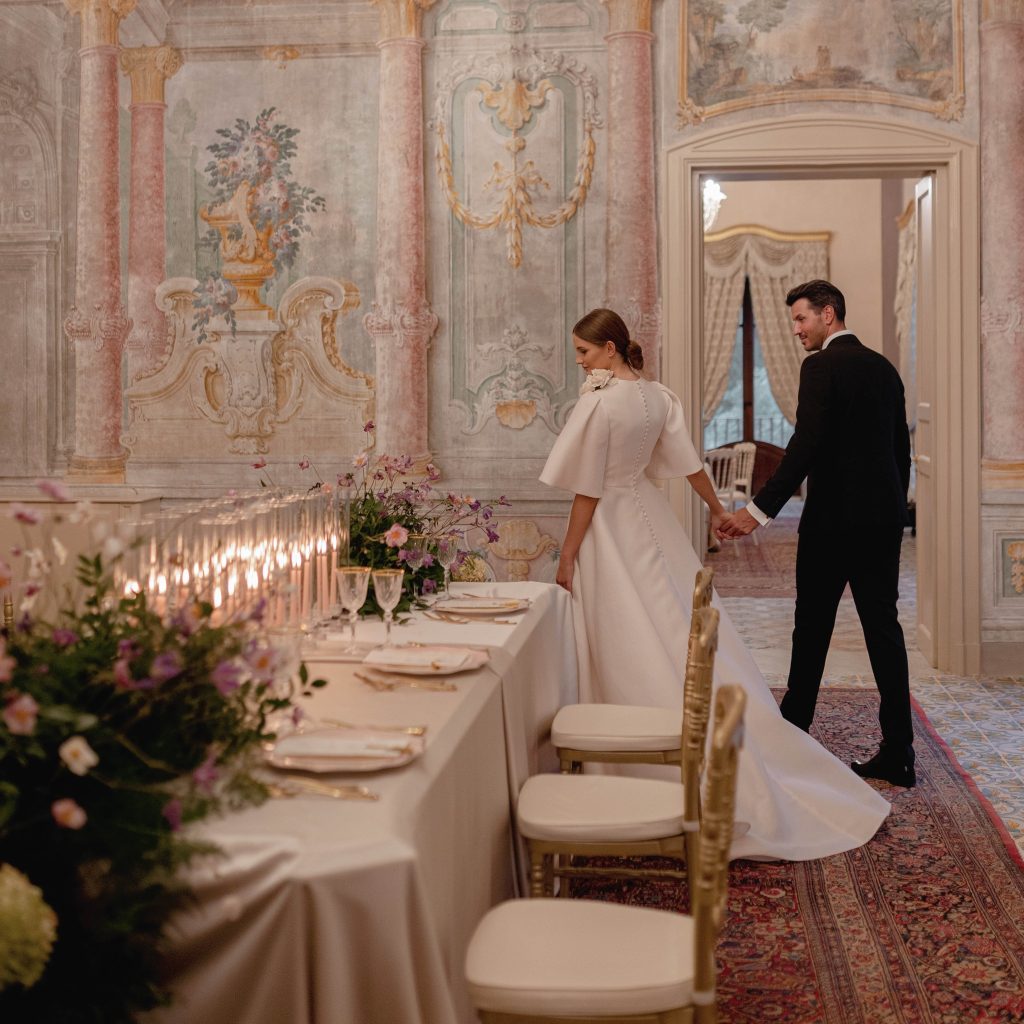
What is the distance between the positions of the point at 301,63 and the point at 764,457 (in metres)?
9.26

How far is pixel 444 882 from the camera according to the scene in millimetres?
2035

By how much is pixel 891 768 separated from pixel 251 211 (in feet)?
14.2

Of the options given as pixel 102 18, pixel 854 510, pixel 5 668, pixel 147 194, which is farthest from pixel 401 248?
pixel 5 668

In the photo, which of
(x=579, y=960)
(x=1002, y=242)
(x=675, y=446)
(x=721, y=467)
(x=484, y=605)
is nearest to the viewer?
(x=579, y=960)

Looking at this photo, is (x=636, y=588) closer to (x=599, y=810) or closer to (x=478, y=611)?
(x=478, y=611)

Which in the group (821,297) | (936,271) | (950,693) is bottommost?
(950,693)

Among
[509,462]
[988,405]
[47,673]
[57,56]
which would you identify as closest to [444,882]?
[47,673]

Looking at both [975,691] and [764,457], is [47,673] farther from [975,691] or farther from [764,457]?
[764,457]

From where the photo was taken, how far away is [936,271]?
21.4 feet

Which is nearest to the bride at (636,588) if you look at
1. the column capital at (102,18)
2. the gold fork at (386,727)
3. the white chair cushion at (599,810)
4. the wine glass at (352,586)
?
the white chair cushion at (599,810)

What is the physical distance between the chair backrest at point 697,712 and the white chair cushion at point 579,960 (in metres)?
0.55

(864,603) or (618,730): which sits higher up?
(864,603)

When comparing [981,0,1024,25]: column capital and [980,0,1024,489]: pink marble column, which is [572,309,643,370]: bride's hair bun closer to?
[980,0,1024,489]: pink marble column

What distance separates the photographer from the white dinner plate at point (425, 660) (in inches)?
106
